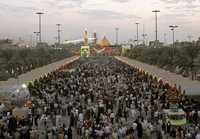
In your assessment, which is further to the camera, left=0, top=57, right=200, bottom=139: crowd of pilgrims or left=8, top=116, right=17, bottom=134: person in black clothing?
left=8, top=116, right=17, bottom=134: person in black clothing

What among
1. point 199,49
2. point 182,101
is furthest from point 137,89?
point 199,49

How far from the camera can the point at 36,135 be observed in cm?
1969

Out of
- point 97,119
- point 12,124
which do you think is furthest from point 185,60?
point 12,124

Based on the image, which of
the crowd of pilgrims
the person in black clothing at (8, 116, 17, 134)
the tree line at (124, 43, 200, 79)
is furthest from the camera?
the tree line at (124, 43, 200, 79)

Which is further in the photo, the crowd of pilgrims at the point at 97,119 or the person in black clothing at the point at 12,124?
the person in black clothing at the point at 12,124

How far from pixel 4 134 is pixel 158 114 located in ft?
24.3

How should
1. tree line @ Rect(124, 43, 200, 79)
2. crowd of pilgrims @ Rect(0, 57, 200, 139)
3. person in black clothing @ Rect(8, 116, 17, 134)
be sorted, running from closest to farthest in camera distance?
crowd of pilgrims @ Rect(0, 57, 200, 139), person in black clothing @ Rect(8, 116, 17, 134), tree line @ Rect(124, 43, 200, 79)

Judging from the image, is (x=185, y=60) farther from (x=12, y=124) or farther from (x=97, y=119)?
(x=12, y=124)

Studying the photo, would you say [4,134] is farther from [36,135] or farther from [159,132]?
[159,132]

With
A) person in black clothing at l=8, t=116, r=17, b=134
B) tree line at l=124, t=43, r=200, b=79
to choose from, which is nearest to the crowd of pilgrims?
person in black clothing at l=8, t=116, r=17, b=134

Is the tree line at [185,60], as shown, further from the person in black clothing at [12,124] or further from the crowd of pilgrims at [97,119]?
the person in black clothing at [12,124]

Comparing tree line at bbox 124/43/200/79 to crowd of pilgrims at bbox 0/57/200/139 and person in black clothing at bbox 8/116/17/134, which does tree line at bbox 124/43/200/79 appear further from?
person in black clothing at bbox 8/116/17/134

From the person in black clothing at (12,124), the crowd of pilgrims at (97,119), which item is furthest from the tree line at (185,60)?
the person in black clothing at (12,124)

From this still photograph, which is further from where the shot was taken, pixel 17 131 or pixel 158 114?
pixel 158 114
